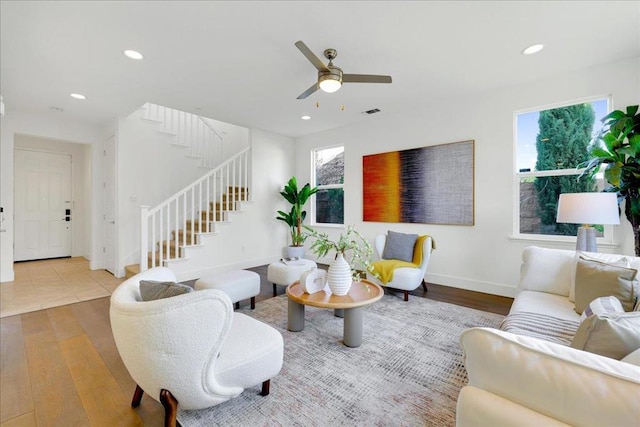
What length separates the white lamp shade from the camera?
2.31 m

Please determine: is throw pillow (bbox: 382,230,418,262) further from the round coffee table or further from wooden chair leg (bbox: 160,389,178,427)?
wooden chair leg (bbox: 160,389,178,427)

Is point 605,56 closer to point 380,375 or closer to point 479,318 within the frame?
point 479,318

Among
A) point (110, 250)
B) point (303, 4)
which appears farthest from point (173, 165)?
point (303, 4)

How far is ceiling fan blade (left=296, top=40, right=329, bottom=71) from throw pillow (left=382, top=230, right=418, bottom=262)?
248 cm

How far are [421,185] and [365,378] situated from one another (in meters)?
3.06

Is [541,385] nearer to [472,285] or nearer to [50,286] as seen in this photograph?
[472,285]

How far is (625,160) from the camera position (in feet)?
8.48

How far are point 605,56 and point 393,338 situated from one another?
3569 mm

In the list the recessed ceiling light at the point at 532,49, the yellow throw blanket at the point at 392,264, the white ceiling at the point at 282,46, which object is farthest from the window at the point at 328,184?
the recessed ceiling light at the point at 532,49

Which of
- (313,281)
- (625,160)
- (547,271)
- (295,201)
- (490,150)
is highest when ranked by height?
(490,150)

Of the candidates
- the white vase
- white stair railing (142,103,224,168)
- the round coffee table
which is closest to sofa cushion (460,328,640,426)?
the round coffee table

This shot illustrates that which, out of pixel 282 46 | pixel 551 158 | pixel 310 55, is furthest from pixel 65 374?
pixel 551 158

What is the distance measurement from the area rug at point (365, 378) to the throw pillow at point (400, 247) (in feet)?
3.27

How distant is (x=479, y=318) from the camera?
9.37 ft
